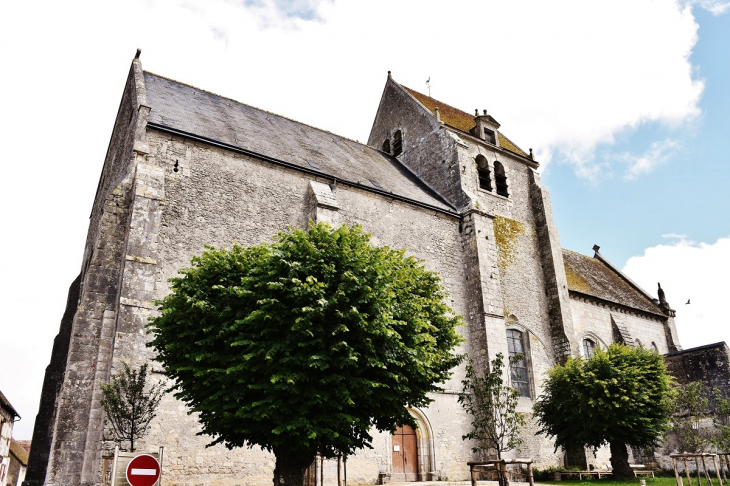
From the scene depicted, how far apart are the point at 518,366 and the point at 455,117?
1179cm

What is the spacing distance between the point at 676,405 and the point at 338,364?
42.6ft

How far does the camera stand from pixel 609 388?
15.9m

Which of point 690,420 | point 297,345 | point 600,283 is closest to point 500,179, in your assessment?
point 600,283

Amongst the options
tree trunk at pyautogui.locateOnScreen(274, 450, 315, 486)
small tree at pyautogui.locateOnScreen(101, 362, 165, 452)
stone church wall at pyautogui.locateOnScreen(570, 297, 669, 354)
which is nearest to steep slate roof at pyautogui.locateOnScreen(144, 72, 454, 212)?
small tree at pyautogui.locateOnScreen(101, 362, 165, 452)

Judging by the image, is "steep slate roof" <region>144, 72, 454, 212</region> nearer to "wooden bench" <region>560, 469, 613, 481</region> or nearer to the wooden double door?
the wooden double door

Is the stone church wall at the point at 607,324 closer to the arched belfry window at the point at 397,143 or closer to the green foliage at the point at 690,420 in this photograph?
the green foliage at the point at 690,420

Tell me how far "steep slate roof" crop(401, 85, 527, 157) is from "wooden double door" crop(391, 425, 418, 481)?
42.4 ft

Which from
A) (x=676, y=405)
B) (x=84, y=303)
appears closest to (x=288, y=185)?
(x=84, y=303)

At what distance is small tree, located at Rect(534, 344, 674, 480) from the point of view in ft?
51.6

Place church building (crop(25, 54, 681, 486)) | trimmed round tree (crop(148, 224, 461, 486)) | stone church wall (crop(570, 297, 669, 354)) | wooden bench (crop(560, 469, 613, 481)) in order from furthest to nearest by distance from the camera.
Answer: stone church wall (crop(570, 297, 669, 354))
wooden bench (crop(560, 469, 613, 481))
church building (crop(25, 54, 681, 486))
trimmed round tree (crop(148, 224, 461, 486))

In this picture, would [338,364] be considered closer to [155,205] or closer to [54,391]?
[155,205]

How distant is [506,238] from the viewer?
21484 mm

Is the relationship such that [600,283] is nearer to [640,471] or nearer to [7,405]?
[640,471]

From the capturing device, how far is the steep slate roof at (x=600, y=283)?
990 inches
